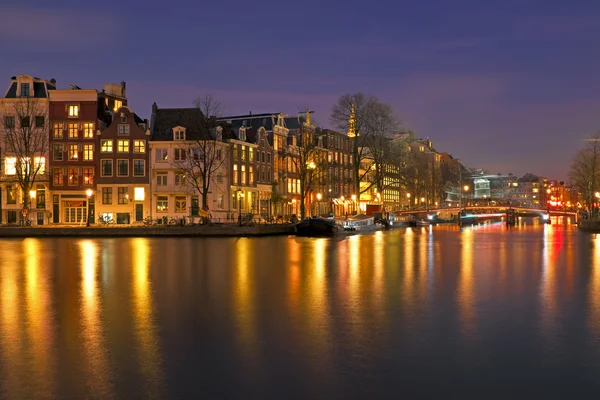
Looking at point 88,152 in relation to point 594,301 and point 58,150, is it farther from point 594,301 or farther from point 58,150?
point 594,301

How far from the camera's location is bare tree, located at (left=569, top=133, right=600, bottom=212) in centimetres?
10144

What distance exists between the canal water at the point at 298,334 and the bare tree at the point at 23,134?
5206cm

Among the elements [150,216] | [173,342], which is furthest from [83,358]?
[150,216]

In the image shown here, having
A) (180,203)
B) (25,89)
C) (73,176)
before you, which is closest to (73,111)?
(25,89)

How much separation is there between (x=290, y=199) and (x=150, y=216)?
84.6ft

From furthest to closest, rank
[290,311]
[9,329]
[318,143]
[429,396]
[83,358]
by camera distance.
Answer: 1. [318,143]
2. [290,311]
3. [9,329]
4. [83,358]
5. [429,396]

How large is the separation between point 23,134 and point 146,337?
67087 mm

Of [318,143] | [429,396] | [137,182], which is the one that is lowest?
[429,396]

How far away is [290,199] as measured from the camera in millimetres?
101375

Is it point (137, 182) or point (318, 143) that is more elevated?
point (318, 143)

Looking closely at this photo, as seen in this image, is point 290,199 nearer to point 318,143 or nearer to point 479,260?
point 318,143

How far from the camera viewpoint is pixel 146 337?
14.5 meters

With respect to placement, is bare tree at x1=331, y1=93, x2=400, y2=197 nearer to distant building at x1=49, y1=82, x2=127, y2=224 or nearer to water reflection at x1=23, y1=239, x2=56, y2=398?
distant building at x1=49, y1=82, x2=127, y2=224

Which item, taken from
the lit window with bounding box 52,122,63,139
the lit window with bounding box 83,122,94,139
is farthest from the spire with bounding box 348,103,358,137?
the lit window with bounding box 52,122,63,139
